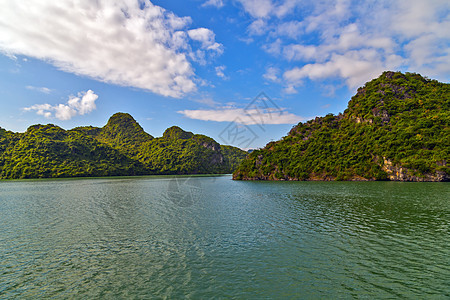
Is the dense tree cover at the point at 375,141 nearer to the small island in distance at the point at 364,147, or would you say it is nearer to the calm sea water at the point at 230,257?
the small island in distance at the point at 364,147

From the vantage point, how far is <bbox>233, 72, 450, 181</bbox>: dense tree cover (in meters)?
91.2

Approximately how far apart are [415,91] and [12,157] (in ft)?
973

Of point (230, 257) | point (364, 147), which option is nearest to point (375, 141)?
point (364, 147)

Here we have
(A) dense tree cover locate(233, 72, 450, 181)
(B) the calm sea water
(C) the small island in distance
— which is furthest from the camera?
(C) the small island in distance

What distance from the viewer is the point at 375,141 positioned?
10931 cm

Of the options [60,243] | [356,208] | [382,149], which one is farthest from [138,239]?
[382,149]

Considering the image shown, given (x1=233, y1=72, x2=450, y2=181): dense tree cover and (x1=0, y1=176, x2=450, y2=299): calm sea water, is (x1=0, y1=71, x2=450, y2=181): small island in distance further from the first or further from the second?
(x1=0, y1=176, x2=450, y2=299): calm sea water

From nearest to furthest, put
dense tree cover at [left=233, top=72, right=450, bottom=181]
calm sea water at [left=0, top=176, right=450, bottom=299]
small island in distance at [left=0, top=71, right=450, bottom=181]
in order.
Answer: calm sea water at [left=0, top=176, right=450, bottom=299]
dense tree cover at [left=233, top=72, right=450, bottom=181]
small island in distance at [left=0, top=71, right=450, bottom=181]

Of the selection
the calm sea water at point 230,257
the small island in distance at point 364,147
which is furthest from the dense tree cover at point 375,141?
the calm sea water at point 230,257

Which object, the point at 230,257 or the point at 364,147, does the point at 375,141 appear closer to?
the point at 364,147

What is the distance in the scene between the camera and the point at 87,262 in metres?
16.8

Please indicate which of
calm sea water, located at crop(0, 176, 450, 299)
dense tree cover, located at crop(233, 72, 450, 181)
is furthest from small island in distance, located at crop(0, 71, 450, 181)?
calm sea water, located at crop(0, 176, 450, 299)

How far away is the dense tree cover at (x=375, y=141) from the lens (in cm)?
9119

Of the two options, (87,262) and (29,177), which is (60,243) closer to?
(87,262)
